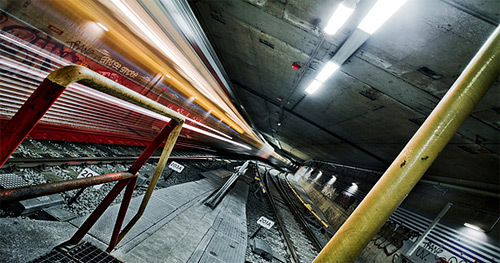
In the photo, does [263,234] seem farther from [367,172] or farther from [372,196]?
[367,172]

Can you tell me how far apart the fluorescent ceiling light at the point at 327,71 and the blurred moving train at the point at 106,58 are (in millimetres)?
3601

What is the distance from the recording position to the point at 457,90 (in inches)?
38.3

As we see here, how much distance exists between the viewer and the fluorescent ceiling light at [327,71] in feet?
17.6

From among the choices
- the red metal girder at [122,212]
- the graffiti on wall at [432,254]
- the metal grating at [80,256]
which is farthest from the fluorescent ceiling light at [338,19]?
the graffiti on wall at [432,254]

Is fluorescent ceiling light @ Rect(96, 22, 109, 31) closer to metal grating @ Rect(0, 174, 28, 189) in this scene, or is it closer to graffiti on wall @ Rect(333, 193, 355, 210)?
metal grating @ Rect(0, 174, 28, 189)

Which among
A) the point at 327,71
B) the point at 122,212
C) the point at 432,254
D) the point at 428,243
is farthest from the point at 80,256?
the point at 428,243

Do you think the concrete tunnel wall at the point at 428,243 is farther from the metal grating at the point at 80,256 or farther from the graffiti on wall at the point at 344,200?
the metal grating at the point at 80,256

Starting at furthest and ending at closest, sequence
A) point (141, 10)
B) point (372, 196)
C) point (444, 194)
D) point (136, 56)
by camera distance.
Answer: point (444, 194)
point (136, 56)
point (141, 10)
point (372, 196)

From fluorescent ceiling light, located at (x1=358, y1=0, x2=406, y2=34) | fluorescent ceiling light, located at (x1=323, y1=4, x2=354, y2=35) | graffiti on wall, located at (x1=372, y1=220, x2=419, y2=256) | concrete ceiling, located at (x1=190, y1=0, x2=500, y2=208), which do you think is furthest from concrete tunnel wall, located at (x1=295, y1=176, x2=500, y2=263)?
fluorescent ceiling light, located at (x1=323, y1=4, x2=354, y2=35)

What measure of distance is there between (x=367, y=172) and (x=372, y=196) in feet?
43.7

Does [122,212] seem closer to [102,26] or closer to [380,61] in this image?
[380,61]

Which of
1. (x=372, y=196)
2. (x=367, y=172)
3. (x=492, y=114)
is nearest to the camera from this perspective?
(x=372, y=196)

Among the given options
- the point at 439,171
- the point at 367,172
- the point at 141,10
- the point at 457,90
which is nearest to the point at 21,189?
the point at 457,90

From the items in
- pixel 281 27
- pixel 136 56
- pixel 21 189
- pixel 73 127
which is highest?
pixel 281 27
